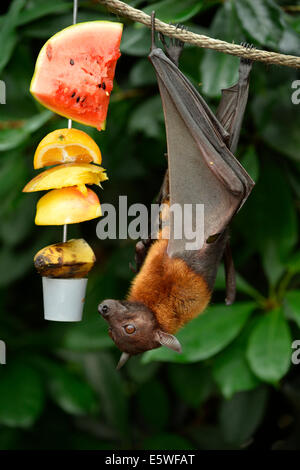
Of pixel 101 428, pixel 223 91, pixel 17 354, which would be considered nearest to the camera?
pixel 223 91

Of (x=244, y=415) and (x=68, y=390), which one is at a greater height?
(x=68, y=390)

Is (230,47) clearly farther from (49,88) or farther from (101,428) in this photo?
(101,428)

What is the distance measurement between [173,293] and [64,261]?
0.28 meters

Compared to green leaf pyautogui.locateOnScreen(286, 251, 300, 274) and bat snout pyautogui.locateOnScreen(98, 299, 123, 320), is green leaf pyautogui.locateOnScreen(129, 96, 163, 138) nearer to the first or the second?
green leaf pyautogui.locateOnScreen(286, 251, 300, 274)

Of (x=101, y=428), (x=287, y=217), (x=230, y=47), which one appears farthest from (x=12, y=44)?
(x=101, y=428)

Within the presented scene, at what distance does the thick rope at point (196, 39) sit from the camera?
1.10 metres

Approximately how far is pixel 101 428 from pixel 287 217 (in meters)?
1.39

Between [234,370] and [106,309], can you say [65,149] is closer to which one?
[106,309]

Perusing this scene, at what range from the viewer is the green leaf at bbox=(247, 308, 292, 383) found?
69.2 inches

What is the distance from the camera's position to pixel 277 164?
6.91 feet

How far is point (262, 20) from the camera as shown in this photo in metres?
1.59

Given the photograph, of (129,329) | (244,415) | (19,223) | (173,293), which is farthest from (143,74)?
(244,415)

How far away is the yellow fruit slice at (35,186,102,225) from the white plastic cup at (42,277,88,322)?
0.13 m

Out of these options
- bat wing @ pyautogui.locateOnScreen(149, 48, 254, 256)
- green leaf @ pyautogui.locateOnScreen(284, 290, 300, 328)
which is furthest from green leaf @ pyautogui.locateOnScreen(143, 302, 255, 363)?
bat wing @ pyautogui.locateOnScreen(149, 48, 254, 256)
